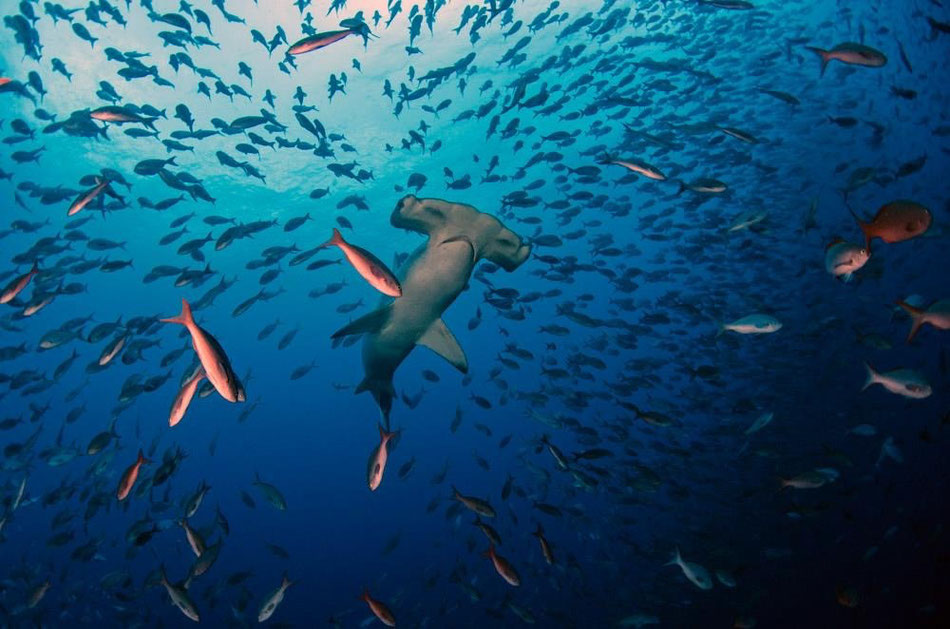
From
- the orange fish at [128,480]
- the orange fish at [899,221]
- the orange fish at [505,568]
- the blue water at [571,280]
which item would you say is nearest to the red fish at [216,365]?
the orange fish at [128,480]

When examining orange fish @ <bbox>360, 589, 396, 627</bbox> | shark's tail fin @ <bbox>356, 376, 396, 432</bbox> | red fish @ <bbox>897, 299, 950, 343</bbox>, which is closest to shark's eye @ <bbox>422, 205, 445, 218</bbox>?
shark's tail fin @ <bbox>356, 376, 396, 432</bbox>

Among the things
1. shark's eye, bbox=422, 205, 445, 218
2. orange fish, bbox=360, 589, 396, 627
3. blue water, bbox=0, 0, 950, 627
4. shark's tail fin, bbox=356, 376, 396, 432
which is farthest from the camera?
blue water, bbox=0, 0, 950, 627

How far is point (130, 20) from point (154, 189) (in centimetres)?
1154

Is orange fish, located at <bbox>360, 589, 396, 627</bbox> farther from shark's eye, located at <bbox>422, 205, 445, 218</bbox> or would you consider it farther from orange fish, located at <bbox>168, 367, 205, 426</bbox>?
shark's eye, located at <bbox>422, 205, 445, 218</bbox>

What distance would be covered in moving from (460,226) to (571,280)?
5273mm

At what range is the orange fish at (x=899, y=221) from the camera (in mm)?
3369

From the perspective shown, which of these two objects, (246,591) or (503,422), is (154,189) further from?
(503,422)

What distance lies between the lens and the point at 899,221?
11.2 feet

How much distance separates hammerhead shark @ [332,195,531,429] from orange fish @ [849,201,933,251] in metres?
3.06

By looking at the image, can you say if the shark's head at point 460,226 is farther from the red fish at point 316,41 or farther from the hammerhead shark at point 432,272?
the red fish at point 316,41

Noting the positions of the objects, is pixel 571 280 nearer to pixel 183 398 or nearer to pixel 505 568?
pixel 505 568

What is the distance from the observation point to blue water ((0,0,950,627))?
9.61 meters

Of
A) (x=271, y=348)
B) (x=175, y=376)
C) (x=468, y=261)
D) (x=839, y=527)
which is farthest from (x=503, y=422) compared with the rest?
(x=468, y=261)

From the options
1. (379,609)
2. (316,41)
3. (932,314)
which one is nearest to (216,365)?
(316,41)
